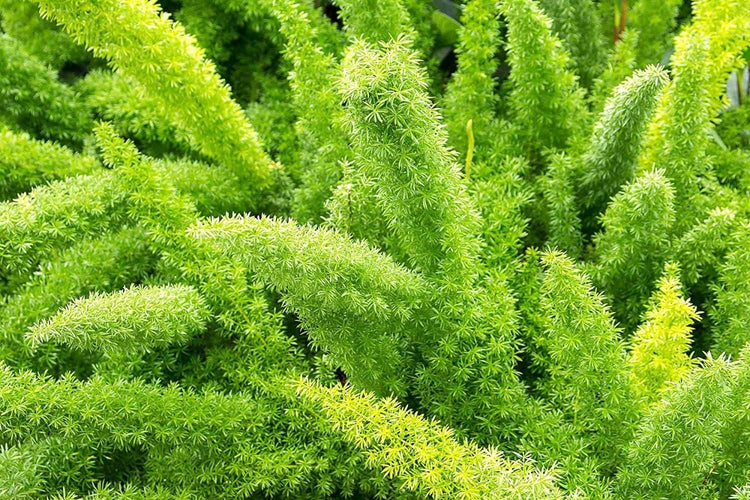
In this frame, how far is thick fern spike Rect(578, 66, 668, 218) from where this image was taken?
103 centimetres

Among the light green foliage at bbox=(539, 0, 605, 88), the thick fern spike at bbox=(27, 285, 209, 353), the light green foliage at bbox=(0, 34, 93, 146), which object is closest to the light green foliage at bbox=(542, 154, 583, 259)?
the light green foliage at bbox=(539, 0, 605, 88)

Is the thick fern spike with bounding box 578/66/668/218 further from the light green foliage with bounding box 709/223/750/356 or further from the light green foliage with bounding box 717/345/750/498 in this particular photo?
the light green foliage with bounding box 717/345/750/498

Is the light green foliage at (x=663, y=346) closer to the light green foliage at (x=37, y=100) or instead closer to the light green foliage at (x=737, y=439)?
the light green foliage at (x=737, y=439)

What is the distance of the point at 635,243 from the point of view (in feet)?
3.52

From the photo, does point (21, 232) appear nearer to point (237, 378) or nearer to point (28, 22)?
point (237, 378)

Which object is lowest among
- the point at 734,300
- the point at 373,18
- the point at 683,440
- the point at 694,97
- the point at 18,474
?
the point at 18,474

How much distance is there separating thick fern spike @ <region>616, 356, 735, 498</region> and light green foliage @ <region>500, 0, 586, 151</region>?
55 cm

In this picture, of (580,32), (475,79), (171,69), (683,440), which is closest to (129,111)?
(171,69)

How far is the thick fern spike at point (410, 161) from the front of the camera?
2.62 ft

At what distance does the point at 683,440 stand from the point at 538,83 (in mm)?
612

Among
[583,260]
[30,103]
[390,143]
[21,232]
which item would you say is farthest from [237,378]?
[30,103]

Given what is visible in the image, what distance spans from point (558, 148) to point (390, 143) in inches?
23.0

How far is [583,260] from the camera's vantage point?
1.25 m

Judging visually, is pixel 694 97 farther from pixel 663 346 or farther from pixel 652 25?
pixel 652 25
